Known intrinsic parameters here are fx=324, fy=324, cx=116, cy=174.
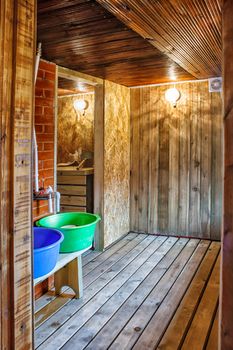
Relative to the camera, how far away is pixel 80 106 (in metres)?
4.82

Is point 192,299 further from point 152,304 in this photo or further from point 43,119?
point 43,119

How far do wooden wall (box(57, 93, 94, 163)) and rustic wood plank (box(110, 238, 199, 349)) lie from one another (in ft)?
7.30

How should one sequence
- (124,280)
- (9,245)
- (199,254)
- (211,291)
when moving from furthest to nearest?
(199,254) → (124,280) → (211,291) → (9,245)

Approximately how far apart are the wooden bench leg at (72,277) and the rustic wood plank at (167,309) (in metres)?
0.69

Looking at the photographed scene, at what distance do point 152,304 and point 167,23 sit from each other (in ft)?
6.94

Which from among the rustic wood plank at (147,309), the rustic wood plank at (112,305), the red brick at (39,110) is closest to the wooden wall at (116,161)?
the rustic wood plank at (112,305)

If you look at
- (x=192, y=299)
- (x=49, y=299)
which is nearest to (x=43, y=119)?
(x=49, y=299)

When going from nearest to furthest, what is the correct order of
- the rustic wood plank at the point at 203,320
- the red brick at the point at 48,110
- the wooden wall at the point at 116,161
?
the rustic wood plank at the point at 203,320 < the red brick at the point at 48,110 < the wooden wall at the point at 116,161

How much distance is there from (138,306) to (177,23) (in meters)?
2.12

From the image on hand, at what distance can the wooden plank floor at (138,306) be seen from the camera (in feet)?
7.04

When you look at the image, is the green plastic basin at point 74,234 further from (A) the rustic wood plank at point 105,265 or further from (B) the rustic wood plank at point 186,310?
(B) the rustic wood plank at point 186,310

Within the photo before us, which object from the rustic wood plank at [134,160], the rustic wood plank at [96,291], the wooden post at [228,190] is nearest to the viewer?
the wooden post at [228,190]

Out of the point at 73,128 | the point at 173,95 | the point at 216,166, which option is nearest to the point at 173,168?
the point at 216,166

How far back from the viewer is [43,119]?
2883mm
